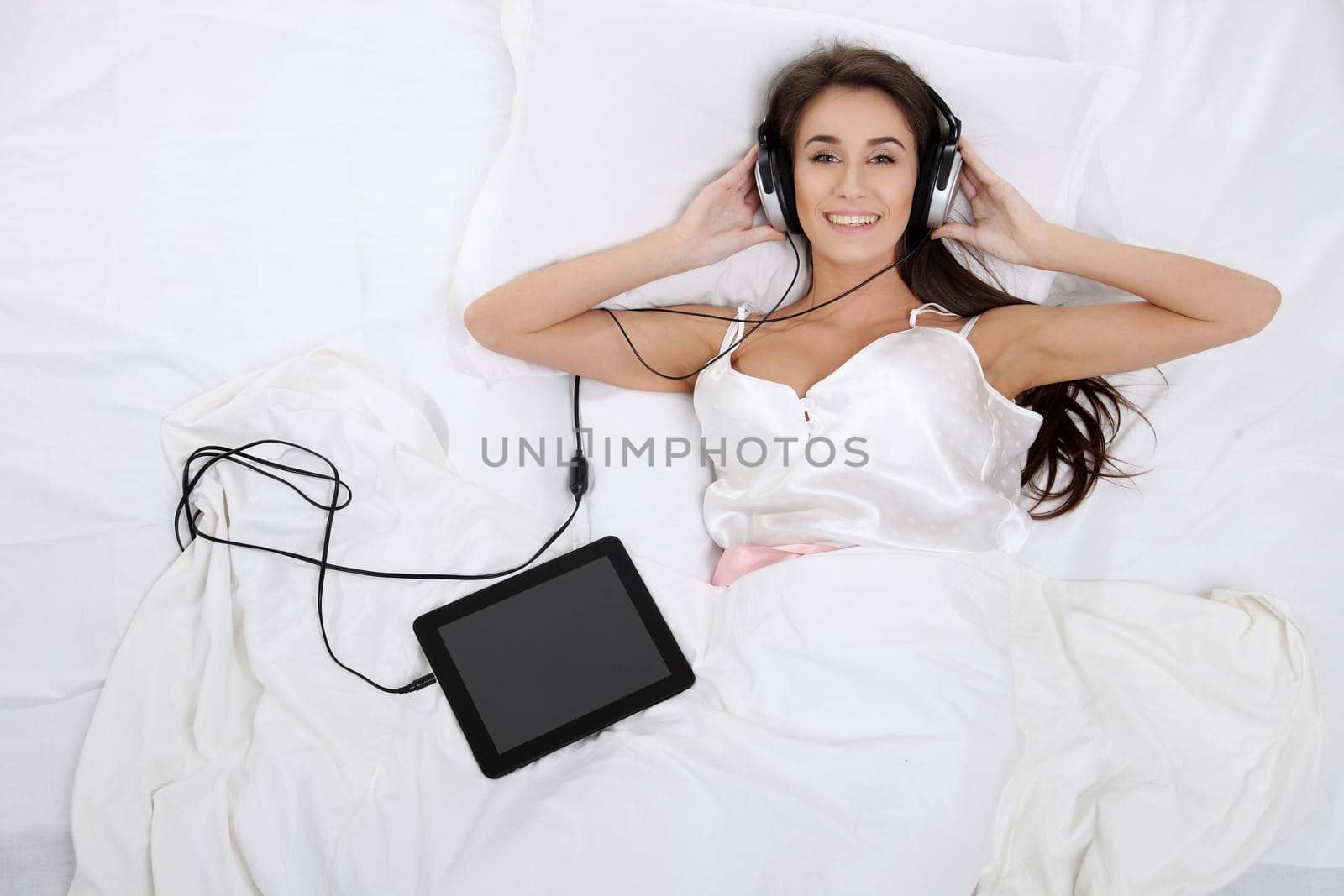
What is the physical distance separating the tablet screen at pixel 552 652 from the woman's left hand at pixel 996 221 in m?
0.82

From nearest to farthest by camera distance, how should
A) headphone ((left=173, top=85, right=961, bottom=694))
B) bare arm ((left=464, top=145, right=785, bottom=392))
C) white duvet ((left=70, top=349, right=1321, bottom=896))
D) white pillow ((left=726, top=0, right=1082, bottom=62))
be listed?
white duvet ((left=70, top=349, right=1321, bottom=896)) → headphone ((left=173, top=85, right=961, bottom=694)) → bare arm ((left=464, top=145, right=785, bottom=392)) → white pillow ((left=726, top=0, right=1082, bottom=62))

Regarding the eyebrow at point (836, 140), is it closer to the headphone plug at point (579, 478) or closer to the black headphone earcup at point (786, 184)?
the black headphone earcup at point (786, 184)

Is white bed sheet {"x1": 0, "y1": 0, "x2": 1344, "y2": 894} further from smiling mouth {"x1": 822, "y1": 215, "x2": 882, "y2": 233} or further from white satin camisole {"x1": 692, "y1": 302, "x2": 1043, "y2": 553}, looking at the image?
smiling mouth {"x1": 822, "y1": 215, "x2": 882, "y2": 233}

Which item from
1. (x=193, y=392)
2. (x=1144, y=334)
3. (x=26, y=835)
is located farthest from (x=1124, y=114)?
(x=26, y=835)

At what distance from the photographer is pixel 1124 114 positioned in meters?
1.75

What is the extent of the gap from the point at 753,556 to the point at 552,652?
36 centimetres

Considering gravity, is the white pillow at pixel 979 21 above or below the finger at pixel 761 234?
above

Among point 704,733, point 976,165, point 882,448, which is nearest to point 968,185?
point 976,165

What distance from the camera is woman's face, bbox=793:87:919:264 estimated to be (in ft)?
4.85

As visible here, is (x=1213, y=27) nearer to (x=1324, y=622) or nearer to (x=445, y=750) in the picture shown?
(x=1324, y=622)

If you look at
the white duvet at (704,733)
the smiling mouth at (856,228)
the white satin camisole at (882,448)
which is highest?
the smiling mouth at (856,228)

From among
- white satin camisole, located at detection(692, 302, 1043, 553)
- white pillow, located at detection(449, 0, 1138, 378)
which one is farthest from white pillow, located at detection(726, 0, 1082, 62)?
white satin camisole, located at detection(692, 302, 1043, 553)

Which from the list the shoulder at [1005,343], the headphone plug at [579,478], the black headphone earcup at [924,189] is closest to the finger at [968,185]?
the black headphone earcup at [924,189]

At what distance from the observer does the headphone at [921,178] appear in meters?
1.47
